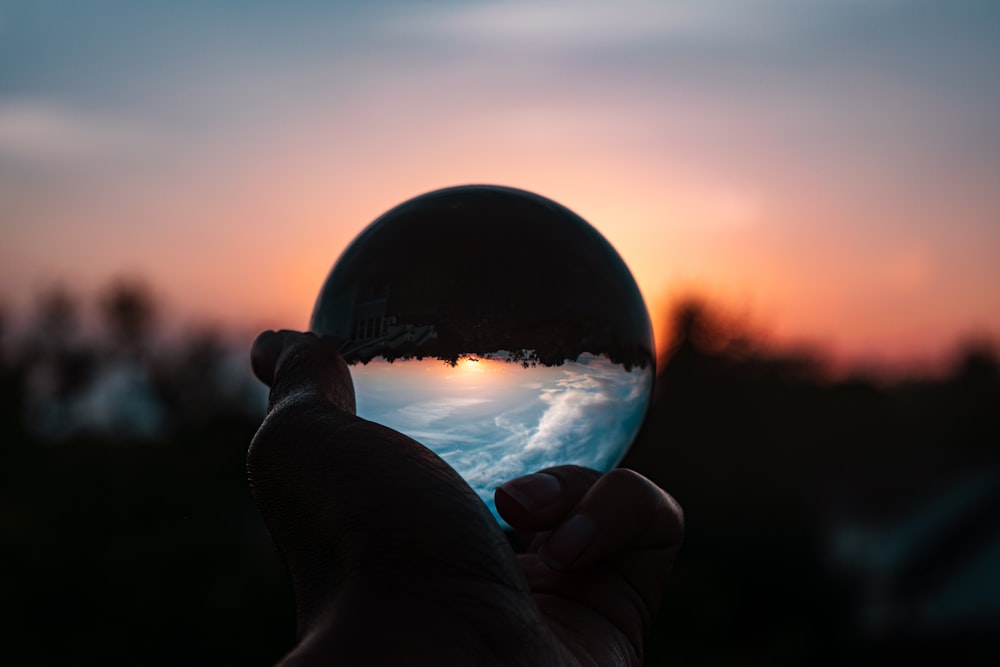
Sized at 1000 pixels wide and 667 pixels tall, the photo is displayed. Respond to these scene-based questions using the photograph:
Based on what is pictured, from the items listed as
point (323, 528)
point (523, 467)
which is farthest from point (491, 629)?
point (523, 467)

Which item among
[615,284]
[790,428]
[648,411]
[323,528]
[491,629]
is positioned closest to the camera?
[491,629]

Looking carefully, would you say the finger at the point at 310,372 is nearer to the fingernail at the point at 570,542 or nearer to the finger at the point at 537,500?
the finger at the point at 537,500

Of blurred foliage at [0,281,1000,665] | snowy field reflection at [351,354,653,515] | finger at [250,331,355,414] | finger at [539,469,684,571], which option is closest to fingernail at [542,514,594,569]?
finger at [539,469,684,571]

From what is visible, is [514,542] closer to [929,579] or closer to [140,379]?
[929,579]

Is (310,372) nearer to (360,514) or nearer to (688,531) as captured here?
(360,514)

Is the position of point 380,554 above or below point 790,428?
above

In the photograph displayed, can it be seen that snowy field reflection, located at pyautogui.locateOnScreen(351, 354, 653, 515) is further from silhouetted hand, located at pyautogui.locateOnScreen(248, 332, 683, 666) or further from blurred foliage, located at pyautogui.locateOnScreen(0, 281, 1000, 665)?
blurred foliage, located at pyautogui.locateOnScreen(0, 281, 1000, 665)
